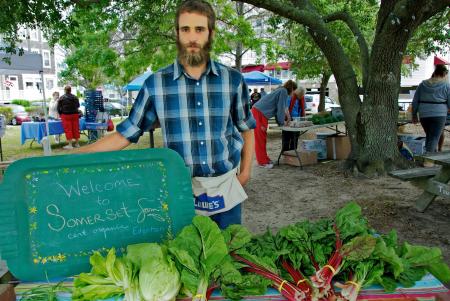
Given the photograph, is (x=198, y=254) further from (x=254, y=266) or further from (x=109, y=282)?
(x=109, y=282)

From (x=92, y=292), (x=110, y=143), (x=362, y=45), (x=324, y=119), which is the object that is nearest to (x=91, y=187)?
(x=110, y=143)

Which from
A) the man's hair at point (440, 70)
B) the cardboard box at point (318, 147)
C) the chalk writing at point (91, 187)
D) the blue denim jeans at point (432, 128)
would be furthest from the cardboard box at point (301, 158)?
the chalk writing at point (91, 187)

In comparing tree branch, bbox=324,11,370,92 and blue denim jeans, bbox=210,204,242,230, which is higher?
tree branch, bbox=324,11,370,92

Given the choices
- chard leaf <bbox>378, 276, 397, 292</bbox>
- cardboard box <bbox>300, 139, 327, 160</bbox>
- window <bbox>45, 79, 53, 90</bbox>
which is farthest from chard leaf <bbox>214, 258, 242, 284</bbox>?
window <bbox>45, 79, 53, 90</bbox>

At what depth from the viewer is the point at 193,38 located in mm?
1837

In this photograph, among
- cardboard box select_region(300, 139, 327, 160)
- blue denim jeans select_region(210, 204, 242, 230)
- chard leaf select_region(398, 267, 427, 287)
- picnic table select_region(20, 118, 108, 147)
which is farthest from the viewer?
picnic table select_region(20, 118, 108, 147)

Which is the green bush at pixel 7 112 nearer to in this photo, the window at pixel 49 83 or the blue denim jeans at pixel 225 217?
the blue denim jeans at pixel 225 217

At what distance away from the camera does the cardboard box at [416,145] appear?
824 centimetres

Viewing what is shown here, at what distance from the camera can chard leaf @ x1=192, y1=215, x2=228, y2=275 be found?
54.8 inches

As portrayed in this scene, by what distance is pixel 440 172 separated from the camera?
484cm

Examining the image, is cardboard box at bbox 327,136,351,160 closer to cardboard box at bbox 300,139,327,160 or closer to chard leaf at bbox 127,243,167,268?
cardboard box at bbox 300,139,327,160

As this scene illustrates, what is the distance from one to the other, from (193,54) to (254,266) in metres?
0.99

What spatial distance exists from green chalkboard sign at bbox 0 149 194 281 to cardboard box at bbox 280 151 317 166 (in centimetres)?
723

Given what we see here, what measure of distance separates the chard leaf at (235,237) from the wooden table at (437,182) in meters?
3.69
